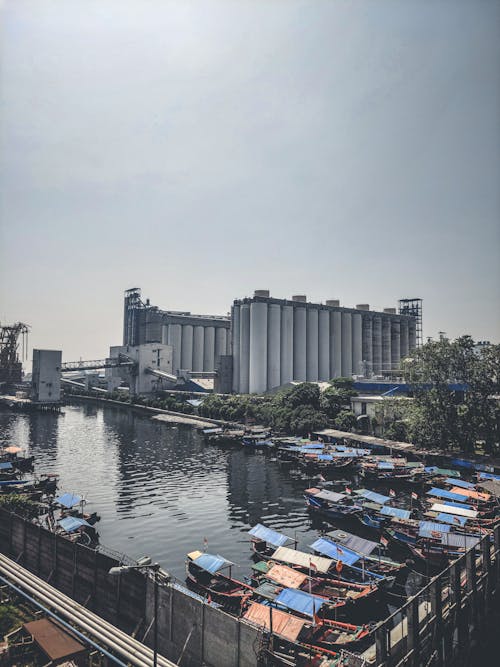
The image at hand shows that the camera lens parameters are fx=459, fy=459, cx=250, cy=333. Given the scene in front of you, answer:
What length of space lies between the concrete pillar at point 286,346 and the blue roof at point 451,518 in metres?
105

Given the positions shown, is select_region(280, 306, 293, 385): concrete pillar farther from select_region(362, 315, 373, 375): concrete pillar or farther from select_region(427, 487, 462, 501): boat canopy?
select_region(427, 487, 462, 501): boat canopy

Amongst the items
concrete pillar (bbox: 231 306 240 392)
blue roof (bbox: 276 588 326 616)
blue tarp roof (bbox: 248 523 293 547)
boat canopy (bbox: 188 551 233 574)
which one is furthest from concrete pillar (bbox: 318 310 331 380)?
blue roof (bbox: 276 588 326 616)

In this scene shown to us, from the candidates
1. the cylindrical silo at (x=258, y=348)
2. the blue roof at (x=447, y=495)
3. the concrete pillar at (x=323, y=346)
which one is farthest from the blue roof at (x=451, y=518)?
the concrete pillar at (x=323, y=346)

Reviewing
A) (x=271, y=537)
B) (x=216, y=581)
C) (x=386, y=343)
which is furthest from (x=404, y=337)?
(x=216, y=581)

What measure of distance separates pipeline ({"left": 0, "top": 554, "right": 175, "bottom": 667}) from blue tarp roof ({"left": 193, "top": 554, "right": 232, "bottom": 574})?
322 inches

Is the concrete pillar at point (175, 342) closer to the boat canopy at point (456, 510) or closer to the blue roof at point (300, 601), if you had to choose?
the boat canopy at point (456, 510)

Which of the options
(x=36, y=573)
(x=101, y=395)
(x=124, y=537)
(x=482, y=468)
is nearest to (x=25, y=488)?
(x=124, y=537)

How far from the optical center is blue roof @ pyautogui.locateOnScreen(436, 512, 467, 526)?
42.3 meters

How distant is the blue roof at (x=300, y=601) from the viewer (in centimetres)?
2695

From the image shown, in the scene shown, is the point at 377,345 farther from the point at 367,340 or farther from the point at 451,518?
the point at 451,518

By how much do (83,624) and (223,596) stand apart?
9412mm

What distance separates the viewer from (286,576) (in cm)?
3133

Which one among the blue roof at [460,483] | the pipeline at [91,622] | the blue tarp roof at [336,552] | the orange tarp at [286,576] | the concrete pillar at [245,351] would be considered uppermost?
the concrete pillar at [245,351]

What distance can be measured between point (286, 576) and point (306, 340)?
420ft
